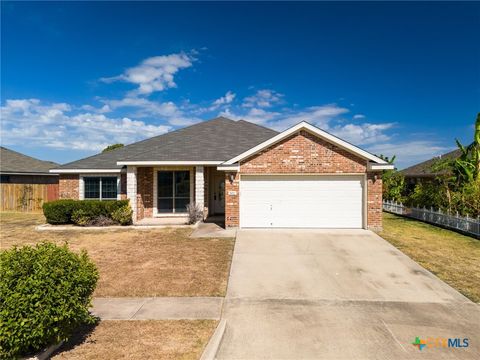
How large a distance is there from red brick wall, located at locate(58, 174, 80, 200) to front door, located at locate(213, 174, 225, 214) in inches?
306

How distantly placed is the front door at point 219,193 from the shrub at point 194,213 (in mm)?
2177

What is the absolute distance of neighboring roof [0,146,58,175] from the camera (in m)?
22.2

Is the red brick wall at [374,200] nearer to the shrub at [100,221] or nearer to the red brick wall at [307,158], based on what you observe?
the red brick wall at [307,158]

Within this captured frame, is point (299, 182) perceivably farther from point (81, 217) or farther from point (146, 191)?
point (81, 217)

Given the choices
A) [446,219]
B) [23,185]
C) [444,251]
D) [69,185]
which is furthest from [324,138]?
[23,185]

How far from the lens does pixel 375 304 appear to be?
5938 millimetres

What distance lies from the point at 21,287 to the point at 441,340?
6468mm

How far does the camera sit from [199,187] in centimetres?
1482

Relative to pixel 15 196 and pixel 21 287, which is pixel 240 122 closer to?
pixel 15 196

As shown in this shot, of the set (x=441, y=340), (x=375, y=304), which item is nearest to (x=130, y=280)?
(x=375, y=304)

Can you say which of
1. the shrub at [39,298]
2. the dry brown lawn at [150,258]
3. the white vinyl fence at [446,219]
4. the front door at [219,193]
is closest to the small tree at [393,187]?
the white vinyl fence at [446,219]

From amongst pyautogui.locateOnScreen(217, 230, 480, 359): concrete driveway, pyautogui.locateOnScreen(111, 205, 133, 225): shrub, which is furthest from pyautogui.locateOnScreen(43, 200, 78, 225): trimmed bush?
pyautogui.locateOnScreen(217, 230, 480, 359): concrete driveway

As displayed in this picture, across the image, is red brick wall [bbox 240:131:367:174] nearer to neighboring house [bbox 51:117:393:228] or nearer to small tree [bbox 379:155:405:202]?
neighboring house [bbox 51:117:393:228]

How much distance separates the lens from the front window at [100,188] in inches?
640
